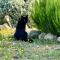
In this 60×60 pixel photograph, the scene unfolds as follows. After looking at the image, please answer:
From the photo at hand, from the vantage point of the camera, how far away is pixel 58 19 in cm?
1071

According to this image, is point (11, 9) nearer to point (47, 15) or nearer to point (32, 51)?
point (47, 15)

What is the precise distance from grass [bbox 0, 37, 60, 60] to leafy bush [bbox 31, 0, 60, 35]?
26.3 inches

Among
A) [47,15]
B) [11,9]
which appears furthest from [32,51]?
[11,9]

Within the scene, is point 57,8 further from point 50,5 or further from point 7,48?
point 7,48

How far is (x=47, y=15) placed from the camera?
10.9 meters

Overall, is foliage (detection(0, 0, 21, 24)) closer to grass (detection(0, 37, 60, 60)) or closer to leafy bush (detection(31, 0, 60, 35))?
leafy bush (detection(31, 0, 60, 35))

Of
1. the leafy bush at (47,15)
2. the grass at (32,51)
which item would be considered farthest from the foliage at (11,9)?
the grass at (32,51)

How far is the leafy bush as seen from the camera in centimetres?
1070

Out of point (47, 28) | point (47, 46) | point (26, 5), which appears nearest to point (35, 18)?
point (47, 28)

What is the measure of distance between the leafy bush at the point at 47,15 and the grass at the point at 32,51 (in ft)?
2.19

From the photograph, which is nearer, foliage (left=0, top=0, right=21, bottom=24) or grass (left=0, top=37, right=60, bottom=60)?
grass (left=0, top=37, right=60, bottom=60)

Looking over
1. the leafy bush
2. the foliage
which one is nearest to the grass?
the leafy bush

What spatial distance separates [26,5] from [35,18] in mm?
4708

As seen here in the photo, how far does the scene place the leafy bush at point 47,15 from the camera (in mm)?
10703
